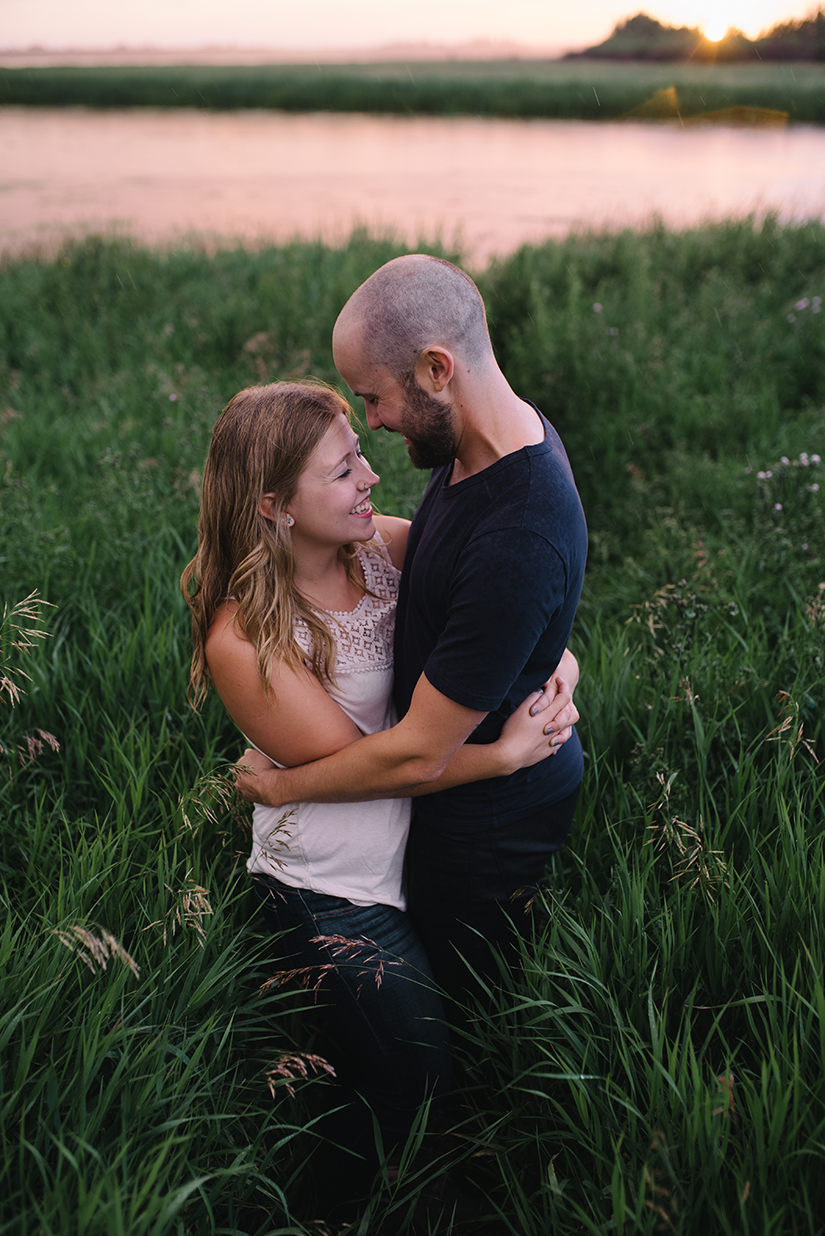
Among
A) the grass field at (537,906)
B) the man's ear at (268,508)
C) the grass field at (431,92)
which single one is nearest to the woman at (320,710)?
the man's ear at (268,508)

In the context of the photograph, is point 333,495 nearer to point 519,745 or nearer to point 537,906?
point 519,745

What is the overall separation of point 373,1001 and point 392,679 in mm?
830

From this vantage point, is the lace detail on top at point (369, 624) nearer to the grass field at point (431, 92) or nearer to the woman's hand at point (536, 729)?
the woman's hand at point (536, 729)

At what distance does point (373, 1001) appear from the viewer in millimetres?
1888

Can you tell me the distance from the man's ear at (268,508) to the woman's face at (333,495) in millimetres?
36

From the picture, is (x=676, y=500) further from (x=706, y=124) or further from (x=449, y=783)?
(x=706, y=124)

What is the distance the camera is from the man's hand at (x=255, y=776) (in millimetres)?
1984

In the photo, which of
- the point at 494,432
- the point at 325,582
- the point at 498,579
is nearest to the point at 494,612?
the point at 498,579

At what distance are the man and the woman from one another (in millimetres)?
92

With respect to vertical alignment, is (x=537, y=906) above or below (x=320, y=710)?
below

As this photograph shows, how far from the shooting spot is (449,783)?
6.07 ft

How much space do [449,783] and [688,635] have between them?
1.67m

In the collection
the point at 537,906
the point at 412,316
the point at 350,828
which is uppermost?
the point at 412,316

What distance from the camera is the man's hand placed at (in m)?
1.98
